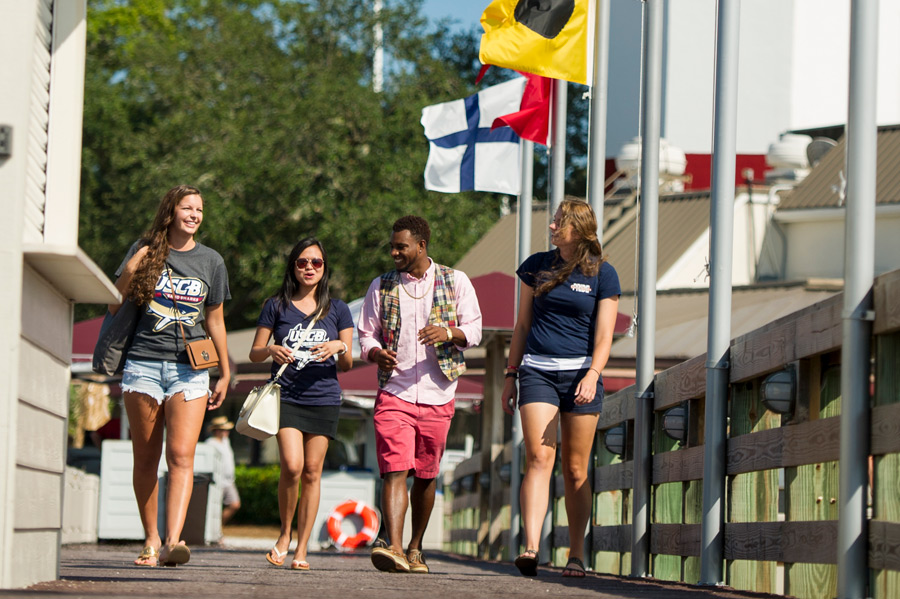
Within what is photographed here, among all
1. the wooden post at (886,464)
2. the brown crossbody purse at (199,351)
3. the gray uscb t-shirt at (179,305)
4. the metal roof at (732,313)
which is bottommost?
the wooden post at (886,464)

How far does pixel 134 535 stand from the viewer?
17.2 metres

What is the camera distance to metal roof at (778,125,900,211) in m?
25.4

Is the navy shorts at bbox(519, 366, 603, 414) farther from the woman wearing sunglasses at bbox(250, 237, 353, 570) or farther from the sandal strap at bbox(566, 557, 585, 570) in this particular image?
the woman wearing sunglasses at bbox(250, 237, 353, 570)

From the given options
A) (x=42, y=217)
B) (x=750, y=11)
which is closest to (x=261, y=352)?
(x=42, y=217)

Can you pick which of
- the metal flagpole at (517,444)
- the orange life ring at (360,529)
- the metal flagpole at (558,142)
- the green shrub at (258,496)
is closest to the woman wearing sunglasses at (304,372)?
the metal flagpole at (517,444)

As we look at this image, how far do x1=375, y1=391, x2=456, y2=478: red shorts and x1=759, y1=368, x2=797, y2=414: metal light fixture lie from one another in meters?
2.40

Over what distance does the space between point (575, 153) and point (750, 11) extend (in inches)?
498

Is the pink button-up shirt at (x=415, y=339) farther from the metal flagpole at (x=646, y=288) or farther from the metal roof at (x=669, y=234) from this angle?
the metal roof at (x=669, y=234)

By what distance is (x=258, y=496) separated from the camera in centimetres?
2953

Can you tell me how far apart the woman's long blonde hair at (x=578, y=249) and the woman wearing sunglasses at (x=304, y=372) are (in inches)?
47.9

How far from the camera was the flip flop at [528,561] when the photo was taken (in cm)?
732

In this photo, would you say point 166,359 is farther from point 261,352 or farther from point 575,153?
point 575,153

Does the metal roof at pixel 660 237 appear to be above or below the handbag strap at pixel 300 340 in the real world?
above

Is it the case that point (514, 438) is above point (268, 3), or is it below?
below
